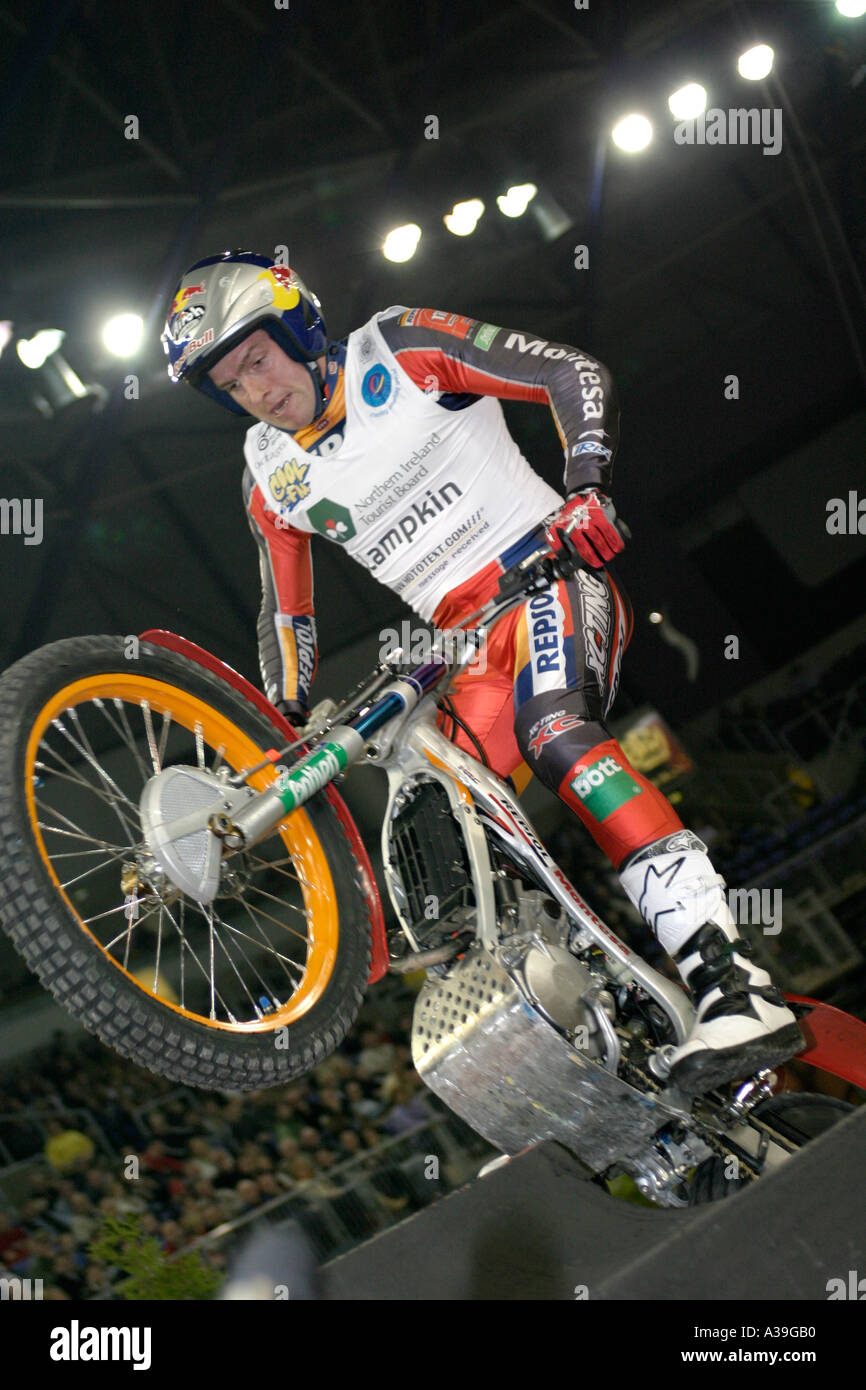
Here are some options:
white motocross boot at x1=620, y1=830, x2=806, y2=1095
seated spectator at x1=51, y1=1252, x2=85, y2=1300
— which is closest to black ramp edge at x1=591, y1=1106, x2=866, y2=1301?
white motocross boot at x1=620, y1=830, x2=806, y2=1095

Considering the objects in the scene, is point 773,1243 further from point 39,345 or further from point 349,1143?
point 39,345

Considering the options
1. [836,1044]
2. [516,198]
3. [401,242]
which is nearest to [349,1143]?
[836,1044]

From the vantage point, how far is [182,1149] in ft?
20.2

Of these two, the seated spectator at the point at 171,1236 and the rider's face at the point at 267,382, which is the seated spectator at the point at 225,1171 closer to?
the seated spectator at the point at 171,1236

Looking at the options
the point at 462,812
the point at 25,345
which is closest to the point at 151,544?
the point at 25,345

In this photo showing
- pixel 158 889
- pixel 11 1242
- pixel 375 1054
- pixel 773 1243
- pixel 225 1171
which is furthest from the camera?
pixel 375 1054

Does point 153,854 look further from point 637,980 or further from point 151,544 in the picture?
point 151,544

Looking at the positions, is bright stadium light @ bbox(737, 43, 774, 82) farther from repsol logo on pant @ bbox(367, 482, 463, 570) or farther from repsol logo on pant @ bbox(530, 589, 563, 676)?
repsol logo on pant @ bbox(530, 589, 563, 676)

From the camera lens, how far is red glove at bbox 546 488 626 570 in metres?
2.65

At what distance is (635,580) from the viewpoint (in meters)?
9.01

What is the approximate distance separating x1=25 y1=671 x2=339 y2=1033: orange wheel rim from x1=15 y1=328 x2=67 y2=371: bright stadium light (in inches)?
179

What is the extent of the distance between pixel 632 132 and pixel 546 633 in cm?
629
